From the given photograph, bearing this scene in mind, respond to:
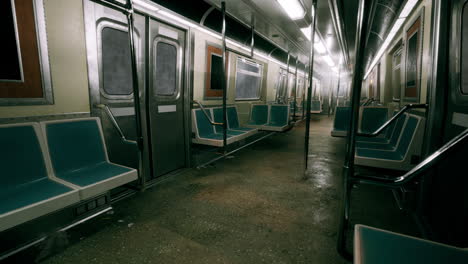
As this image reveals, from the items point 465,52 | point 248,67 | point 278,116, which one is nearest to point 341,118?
point 278,116

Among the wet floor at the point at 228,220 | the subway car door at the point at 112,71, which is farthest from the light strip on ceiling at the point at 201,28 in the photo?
the wet floor at the point at 228,220

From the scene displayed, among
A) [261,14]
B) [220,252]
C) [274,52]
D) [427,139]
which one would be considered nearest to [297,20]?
[261,14]

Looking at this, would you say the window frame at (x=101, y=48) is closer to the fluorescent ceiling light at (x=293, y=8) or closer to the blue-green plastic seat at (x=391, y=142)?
the fluorescent ceiling light at (x=293, y=8)

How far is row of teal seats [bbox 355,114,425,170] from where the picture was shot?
8.10ft

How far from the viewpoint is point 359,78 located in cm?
154

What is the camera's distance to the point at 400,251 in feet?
3.14

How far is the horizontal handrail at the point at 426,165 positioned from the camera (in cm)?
89

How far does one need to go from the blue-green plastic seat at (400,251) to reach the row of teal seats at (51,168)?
6.40 feet

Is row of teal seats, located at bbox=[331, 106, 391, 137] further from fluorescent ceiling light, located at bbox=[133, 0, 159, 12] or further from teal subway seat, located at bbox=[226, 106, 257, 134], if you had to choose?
fluorescent ceiling light, located at bbox=[133, 0, 159, 12]

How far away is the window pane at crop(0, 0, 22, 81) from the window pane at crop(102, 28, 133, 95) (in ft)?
2.52

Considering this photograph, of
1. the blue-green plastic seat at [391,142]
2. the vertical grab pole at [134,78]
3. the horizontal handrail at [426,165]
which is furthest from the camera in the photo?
the blue-green plastic seat at [391,142]

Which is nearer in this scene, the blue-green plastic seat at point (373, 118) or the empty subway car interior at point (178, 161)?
the empty subway car interior at point (178, 161)

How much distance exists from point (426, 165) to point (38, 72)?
2.94 metres

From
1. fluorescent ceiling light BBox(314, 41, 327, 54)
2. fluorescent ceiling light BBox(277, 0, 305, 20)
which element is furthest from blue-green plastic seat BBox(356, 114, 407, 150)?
fluorescent ceiling light BBox(314, 41, 327, 54)
